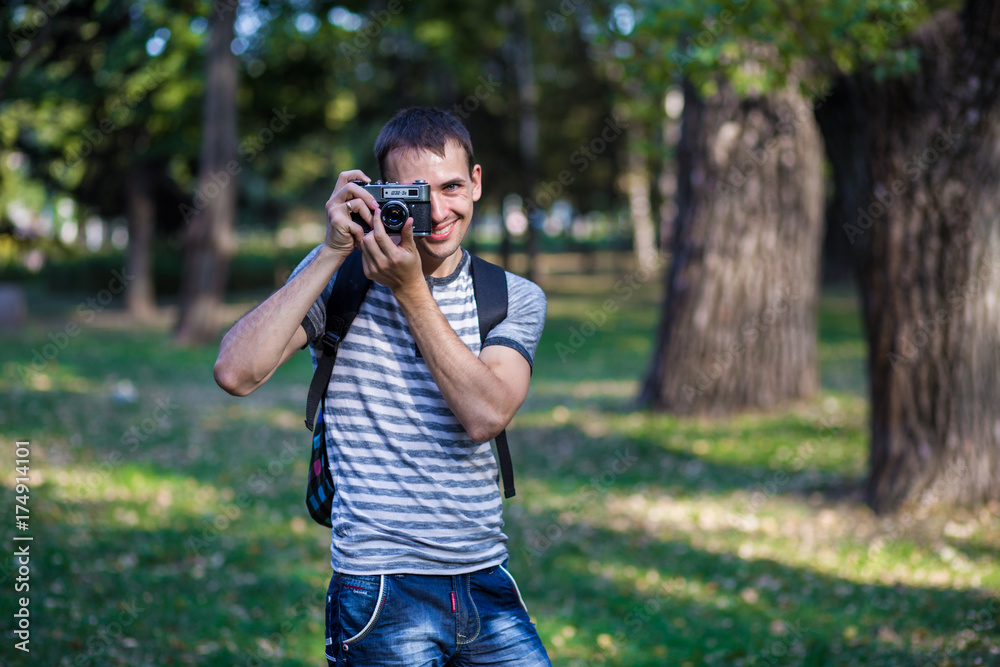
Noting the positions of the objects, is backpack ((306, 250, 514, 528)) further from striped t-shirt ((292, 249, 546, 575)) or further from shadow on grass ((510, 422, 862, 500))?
shadow on grass ((510, 422, 862, 500))

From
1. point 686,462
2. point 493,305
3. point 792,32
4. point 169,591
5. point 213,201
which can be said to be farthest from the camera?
point 213,201

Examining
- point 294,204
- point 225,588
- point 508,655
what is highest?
point 294,204

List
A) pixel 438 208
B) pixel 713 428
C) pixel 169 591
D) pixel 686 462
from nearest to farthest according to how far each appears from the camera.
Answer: pixel 438 208 < pixel 169 591 < pixel 686 462 < pixel 713 428

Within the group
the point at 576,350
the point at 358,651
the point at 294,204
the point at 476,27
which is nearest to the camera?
the point at 358,651

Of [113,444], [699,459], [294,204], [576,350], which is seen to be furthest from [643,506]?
[294,204]

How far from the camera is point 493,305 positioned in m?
2.62

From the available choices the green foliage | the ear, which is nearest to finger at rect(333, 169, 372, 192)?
the ear

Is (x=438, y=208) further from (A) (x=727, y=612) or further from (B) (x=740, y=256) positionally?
(B) (x=740, y=256)

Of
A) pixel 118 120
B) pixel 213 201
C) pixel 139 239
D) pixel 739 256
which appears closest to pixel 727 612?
pixel 739 256

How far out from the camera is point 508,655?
2.49 metres

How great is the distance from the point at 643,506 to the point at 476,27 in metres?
Result: 18.1

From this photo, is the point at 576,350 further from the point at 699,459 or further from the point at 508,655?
the point at 508,655

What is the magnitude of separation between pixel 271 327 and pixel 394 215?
0.42 meters

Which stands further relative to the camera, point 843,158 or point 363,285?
point 843,158
